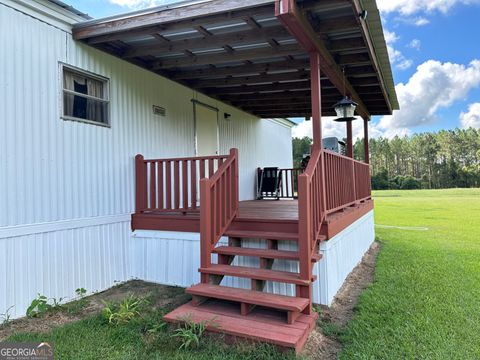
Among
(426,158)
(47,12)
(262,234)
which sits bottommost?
(262,234)

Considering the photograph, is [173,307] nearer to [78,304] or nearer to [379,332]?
[78,304]

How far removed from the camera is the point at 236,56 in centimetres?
456

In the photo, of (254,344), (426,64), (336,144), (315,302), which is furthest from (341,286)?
(426,64)

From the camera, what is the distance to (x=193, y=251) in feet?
14.9

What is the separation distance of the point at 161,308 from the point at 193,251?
985 mm

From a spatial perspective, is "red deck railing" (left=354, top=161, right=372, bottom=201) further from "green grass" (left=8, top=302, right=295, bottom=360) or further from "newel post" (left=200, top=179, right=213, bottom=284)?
"green grass" (left=8, top=302, right=295, bottom=360)

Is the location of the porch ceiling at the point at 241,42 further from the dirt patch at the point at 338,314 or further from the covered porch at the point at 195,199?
the dirt patch at the point at 338,314

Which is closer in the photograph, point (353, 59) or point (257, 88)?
point (353, 59)

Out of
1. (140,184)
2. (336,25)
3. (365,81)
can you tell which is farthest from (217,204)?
(365,81)

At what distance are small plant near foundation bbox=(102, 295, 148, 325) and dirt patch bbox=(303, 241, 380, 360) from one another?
1753mm

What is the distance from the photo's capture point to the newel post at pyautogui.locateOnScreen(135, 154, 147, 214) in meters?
4.92

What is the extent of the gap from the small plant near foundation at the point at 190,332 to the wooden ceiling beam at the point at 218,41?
124 inches

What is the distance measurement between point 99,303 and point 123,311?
768 millimetres

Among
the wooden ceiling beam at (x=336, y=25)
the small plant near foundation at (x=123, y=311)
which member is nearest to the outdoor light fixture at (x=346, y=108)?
the wooden ceiling beam at (x=336, y=25)
